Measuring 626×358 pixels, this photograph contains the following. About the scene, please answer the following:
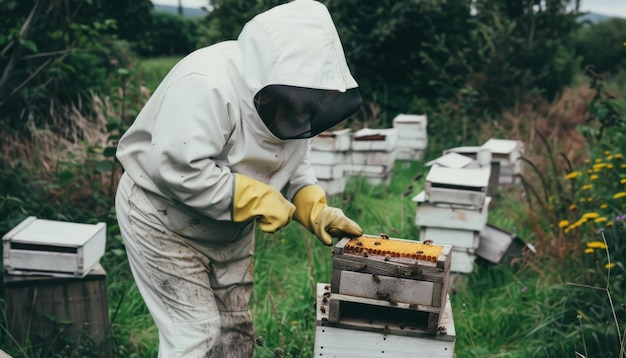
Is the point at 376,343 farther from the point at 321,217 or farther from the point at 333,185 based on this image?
the point at 333,185

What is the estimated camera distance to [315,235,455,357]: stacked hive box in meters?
3.16

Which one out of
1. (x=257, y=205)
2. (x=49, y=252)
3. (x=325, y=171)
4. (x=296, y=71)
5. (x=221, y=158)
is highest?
(x=296, y=71)

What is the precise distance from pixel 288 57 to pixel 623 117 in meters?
4.88

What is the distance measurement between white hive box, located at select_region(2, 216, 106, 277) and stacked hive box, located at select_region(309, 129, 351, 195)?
3.03m

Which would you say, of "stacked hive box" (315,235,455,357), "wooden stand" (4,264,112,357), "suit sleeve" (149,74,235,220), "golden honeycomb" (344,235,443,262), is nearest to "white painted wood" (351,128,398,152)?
"wooden stand" (4,264,112,357)

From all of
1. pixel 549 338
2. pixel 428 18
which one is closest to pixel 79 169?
pixel 549 338

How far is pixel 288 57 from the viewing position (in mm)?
2924

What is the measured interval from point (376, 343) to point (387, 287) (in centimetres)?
25

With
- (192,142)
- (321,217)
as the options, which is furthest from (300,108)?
(321,217)

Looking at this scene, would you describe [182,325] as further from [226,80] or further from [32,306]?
[32,306]

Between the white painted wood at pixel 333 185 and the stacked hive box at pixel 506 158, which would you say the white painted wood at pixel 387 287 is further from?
the stacked hive box at pixel 506 158

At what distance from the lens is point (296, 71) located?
292 centimetres

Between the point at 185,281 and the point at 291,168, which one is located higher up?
the point at 291,168

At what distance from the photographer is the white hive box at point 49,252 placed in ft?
14.0
